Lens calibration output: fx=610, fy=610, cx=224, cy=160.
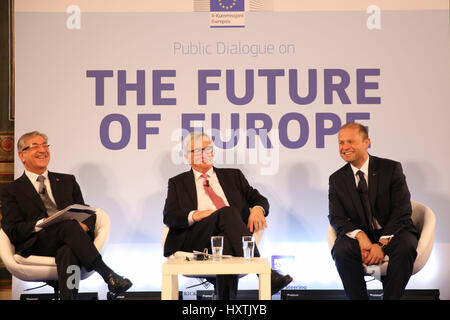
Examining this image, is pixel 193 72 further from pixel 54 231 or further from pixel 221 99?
pixel 54 231

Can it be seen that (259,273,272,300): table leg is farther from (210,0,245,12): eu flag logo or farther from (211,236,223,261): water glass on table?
(210,0,245,12): eu flag logo

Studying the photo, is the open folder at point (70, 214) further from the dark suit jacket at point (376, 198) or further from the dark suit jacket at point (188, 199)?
the dark suit jacket at point (376, 198)

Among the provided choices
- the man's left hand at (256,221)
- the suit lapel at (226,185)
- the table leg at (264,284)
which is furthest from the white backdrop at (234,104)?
the table leg at (264,284)

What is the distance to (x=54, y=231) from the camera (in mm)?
Answer: 4371

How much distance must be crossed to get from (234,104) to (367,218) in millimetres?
1630

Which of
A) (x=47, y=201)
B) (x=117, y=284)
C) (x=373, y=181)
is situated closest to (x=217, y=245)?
(x=117, y=284)

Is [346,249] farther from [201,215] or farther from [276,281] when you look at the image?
[201,215]

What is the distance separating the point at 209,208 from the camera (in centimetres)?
485

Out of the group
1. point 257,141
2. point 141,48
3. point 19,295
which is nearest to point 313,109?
point 257,141

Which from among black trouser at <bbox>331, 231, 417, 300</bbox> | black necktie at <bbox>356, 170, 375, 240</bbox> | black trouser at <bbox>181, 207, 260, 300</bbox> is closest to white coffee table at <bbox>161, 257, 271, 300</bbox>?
black trouser at <bbox>181, 207, 260, 300</bbox>

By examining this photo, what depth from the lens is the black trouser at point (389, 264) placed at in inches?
161

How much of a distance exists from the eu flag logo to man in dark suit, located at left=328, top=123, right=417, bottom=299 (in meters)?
1.58

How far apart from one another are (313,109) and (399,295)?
6.42ft
